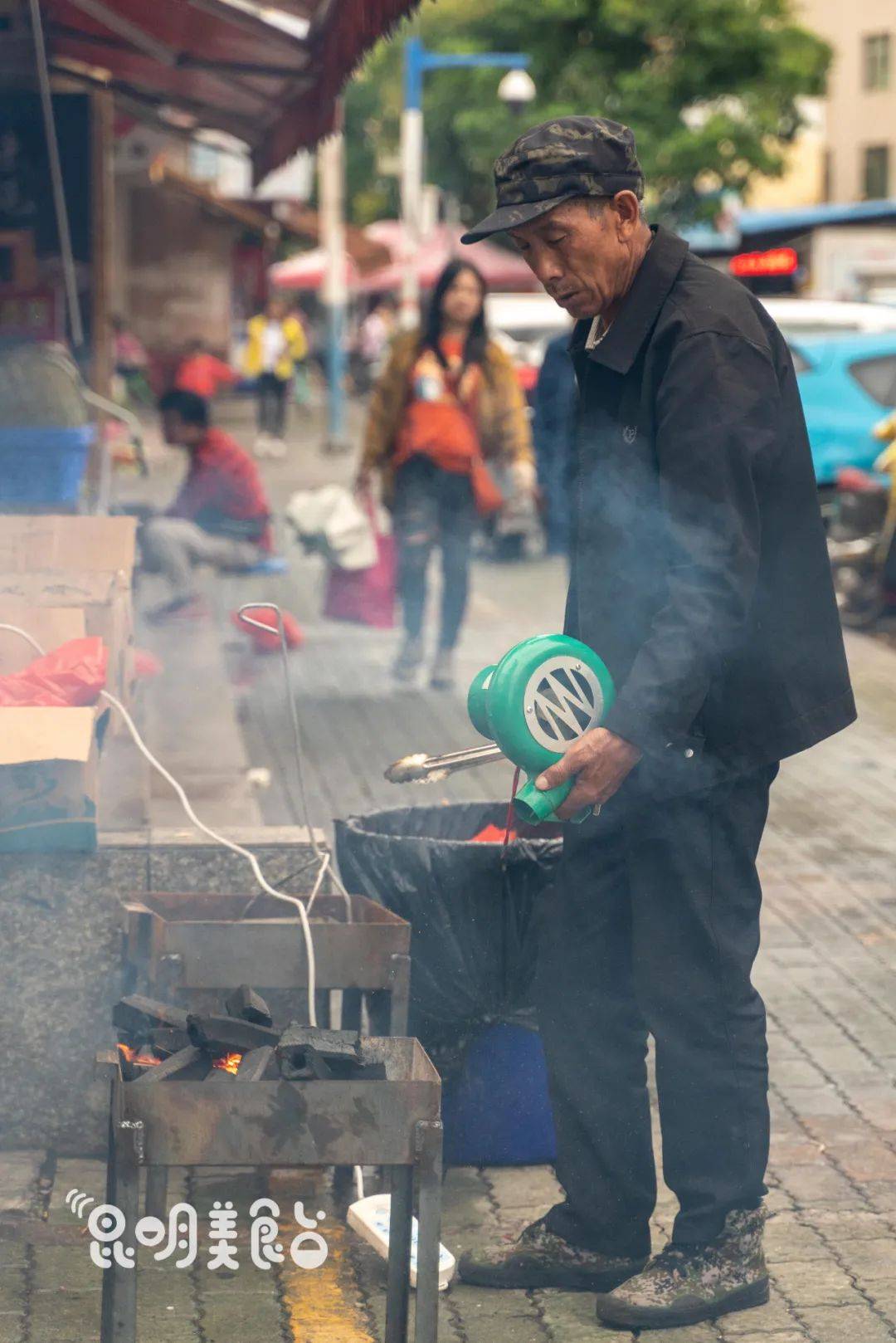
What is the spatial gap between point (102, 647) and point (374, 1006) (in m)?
1.00

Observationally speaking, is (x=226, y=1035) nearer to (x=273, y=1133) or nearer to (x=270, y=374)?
(x=273, y=1133)

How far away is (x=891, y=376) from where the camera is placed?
1403 cm

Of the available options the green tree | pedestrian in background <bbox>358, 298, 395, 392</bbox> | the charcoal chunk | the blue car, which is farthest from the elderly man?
the green tree

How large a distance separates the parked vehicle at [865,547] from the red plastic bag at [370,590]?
2.81 m

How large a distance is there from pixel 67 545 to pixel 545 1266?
7.57 ft

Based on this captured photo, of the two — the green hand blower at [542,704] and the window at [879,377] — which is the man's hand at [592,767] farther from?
the window at [879,377]

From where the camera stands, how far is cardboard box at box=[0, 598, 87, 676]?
14.4 feet

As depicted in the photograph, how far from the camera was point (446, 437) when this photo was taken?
886 centimetres

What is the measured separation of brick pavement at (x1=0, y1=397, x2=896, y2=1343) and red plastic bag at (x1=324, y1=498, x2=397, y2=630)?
5.66ft

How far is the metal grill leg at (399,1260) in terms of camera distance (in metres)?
3.07

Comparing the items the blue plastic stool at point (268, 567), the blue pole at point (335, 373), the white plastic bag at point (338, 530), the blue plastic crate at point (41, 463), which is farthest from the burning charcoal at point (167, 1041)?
the blue pole at point (335, 373)

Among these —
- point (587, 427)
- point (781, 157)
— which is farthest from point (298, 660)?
point (781, 157)

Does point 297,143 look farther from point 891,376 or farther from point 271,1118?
point 891,376

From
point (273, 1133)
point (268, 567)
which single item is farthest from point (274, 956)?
point (268, 567)
